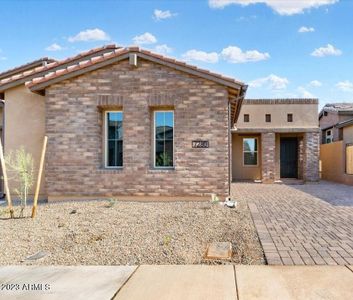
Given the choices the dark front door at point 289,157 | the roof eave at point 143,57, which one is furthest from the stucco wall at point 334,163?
the roof eave at point 143,57

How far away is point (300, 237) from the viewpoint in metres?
6.32

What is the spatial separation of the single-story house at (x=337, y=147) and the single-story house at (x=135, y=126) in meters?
10.9

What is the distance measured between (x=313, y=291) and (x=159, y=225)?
151 inches

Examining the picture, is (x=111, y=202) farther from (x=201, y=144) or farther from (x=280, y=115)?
(x=280, y=115)

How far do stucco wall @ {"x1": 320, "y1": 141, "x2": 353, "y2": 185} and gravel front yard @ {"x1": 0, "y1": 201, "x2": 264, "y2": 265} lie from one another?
490 inches

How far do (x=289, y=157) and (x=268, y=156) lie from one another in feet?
8.38

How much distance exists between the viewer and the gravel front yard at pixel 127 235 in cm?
530

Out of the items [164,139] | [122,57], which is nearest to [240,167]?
[164,139]

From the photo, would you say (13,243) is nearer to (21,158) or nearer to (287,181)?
(21,158)

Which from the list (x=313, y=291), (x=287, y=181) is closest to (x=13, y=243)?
(x=313, y=291)

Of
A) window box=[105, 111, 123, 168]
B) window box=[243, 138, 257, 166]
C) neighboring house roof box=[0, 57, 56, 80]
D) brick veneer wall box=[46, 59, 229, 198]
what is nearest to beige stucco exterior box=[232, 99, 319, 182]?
window box=[243, 138, 257, 166]

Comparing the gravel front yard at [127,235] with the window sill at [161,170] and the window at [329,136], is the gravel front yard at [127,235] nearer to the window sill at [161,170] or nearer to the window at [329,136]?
the window sill at [161,170]

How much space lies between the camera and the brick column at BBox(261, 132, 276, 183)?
762 inches

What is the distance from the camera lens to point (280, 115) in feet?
65.5
